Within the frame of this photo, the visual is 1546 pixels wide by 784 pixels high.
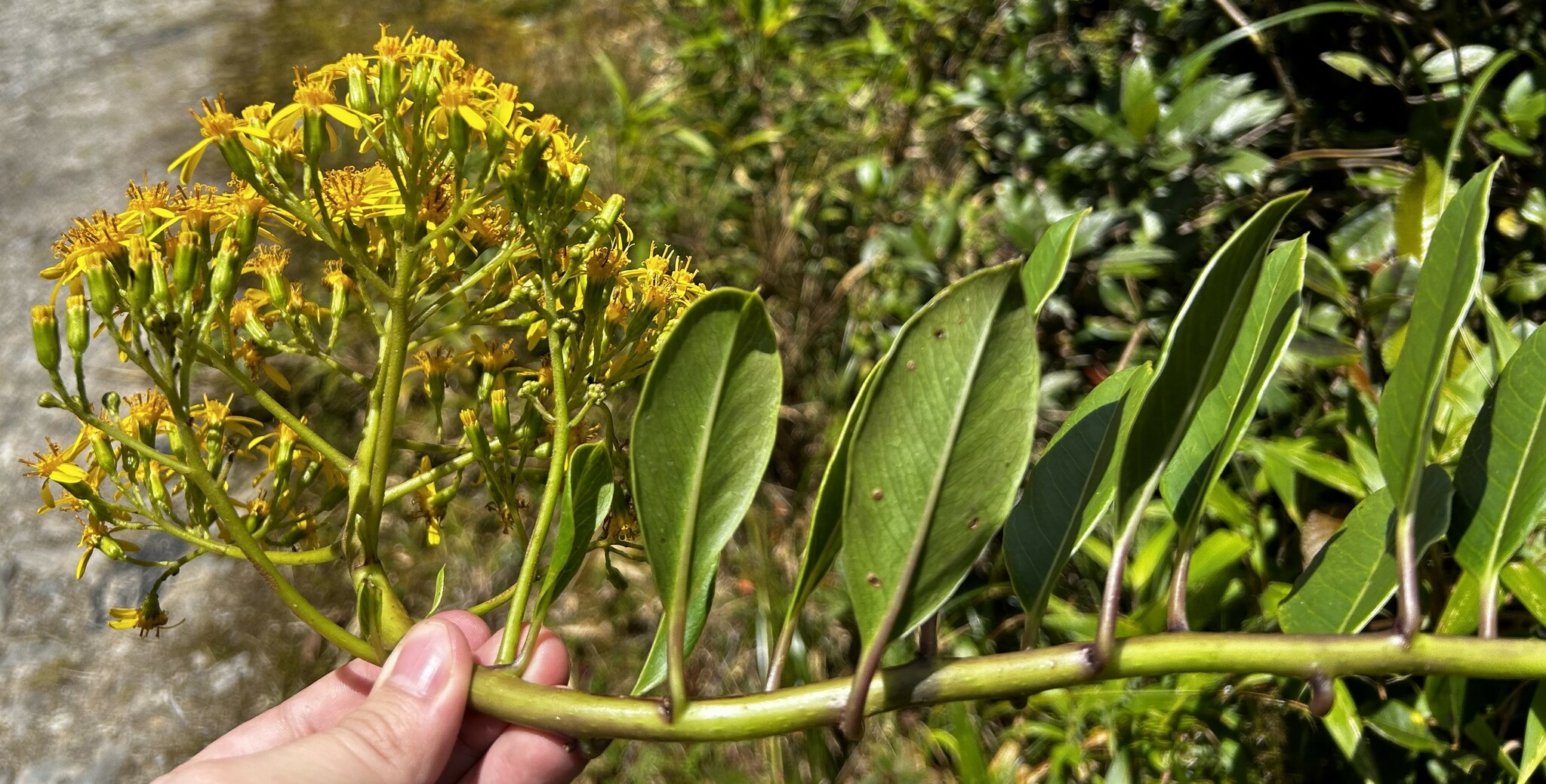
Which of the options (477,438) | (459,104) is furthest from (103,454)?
(459,104)

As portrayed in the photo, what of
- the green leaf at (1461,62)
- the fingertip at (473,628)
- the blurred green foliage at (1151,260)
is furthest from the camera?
the green leaf at (1461,62)

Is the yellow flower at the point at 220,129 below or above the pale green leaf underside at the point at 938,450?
above

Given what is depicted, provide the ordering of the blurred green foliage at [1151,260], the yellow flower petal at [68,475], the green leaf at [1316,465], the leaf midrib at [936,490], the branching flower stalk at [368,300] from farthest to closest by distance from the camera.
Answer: the blurred green foliage at [1151,260] → the green leaf at [1316,465] → the yellow flower petal at [68,475] → the branching flower stalk at [368,300] → the leaf midrib at [936,490]

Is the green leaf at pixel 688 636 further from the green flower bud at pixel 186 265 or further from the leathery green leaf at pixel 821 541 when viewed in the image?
the green flower bud at pixel 186 265

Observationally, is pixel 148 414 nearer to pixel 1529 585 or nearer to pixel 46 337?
pixel 46 337

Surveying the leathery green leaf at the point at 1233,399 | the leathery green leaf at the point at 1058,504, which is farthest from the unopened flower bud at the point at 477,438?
the leathery green leaf at the point at 1233,399

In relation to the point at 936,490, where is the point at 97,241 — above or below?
above

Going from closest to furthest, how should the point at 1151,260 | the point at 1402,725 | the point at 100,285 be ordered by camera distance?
1. the point at 100,285
2. the point at 1402,725
3. the point at 1151,260
